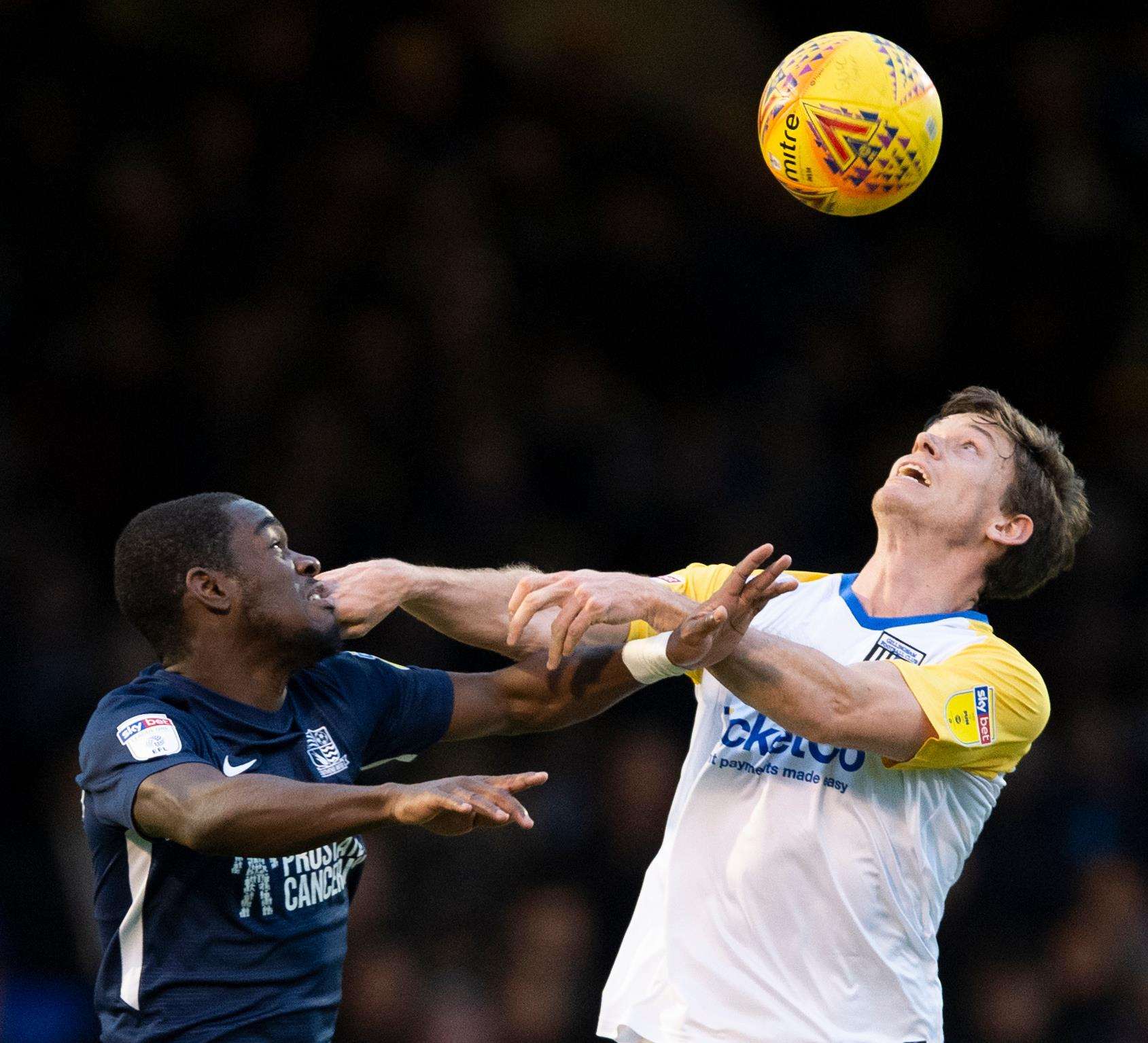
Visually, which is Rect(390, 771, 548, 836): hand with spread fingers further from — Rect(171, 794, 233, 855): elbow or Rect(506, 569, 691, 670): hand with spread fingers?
Rect(506, 569, 691, 670): hand with spread fingers

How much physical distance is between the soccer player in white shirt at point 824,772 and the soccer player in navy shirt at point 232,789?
25 cm

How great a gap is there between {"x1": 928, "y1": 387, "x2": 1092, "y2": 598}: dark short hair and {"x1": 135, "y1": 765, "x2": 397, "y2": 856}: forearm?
211 centimetres

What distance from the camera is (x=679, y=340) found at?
30.3 feet

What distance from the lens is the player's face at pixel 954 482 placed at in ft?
14.4

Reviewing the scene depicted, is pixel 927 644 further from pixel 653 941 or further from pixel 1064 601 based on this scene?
pixel 1064 601

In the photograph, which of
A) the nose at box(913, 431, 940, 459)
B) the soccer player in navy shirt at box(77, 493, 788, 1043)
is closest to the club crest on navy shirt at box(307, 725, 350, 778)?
the soccer player in navy shirt at box(77, 493, 788, 1043)

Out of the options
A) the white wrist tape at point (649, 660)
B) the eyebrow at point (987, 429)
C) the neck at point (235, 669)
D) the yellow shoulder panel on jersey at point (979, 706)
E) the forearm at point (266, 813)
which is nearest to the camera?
the forearm at point (266, 813)

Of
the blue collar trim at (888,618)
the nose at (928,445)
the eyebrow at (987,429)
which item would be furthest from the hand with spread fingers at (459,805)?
the eyebrow at (987,429)

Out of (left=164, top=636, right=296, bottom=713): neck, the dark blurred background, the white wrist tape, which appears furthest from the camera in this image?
the dark blurred background

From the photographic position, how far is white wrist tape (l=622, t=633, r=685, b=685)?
407cm

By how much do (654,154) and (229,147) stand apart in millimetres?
2617

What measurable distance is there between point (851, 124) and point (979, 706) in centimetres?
174

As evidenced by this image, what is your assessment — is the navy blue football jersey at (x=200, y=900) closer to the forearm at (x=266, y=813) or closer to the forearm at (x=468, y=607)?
the forearm at (x=266, y=813)

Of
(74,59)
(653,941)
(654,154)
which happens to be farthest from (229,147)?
(653,941)
